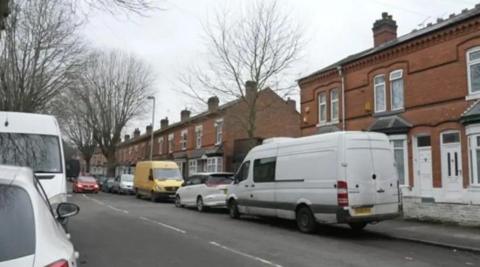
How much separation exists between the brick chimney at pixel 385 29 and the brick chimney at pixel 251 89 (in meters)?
6.57

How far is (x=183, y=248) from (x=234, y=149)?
83.4 feet

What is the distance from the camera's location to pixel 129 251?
34.8ft

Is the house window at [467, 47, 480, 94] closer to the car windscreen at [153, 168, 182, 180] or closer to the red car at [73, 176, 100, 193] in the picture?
the car windscreen at [153, 168, 182, 180]

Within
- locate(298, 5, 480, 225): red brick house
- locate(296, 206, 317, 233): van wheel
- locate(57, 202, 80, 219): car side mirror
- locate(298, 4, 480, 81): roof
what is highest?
locate(298, 4, 480, 81): roof

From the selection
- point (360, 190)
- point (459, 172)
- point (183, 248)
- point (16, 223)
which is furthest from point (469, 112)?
point (16, 223)

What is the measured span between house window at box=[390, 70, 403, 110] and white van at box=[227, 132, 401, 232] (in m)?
7.08

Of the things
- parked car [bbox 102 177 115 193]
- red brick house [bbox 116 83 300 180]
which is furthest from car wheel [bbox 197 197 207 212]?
parked car [bbox 102 177 115 193]

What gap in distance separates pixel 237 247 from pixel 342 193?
3.54m

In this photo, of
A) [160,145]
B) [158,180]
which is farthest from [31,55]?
[160,145]

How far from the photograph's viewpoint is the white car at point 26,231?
3291 millimetres

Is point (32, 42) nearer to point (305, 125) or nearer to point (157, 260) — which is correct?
point (305, 125)

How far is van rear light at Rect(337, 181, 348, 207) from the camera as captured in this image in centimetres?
1312

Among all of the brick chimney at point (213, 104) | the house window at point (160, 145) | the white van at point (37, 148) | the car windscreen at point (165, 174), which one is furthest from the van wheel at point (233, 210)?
the house window at point (160, 145)

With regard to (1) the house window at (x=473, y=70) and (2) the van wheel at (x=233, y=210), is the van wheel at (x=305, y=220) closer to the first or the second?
(2) the van wheel at (x=233, y=210)
